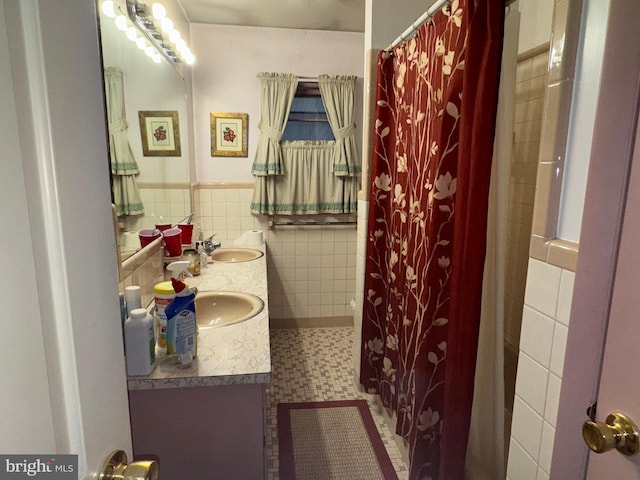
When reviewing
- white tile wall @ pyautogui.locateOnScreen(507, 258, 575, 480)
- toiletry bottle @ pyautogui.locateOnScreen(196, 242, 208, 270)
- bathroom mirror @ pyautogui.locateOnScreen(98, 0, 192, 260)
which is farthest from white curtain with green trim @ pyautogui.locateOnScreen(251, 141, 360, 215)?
white tile wall @ pyautogui.locateOnScreen(507, 258, 575, 480)

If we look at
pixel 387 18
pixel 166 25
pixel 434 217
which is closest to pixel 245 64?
pixel 166 25

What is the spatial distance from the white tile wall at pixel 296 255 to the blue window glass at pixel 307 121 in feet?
1.93

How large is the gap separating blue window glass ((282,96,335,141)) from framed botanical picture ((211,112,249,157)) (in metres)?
0.33

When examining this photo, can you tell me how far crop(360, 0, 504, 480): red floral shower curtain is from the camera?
43.9 inches

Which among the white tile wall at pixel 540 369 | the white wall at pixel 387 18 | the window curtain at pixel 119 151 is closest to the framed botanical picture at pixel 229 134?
the white wall at pixel 387 18

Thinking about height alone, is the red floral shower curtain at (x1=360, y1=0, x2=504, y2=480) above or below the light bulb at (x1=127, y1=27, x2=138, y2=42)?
below

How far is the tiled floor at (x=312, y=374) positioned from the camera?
1.95 meters

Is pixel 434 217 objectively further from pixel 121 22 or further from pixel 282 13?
pixel 282 13

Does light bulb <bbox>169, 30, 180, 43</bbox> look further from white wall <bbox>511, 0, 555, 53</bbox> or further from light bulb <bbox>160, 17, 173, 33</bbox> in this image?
white wall <bbox>511, 0, 555, 53</bbox>

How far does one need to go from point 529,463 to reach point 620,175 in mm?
661

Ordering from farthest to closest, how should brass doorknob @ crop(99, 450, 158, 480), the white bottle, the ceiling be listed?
the ceiling
the white bottle
brass doorknob @ crop(99, 450, 158, 480)

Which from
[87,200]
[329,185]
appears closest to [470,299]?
[87,200]

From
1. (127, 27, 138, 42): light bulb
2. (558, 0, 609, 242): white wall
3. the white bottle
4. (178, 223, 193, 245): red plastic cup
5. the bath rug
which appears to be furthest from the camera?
(178, 223, 193, 245): red plastic cup

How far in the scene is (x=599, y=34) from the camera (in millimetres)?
707
